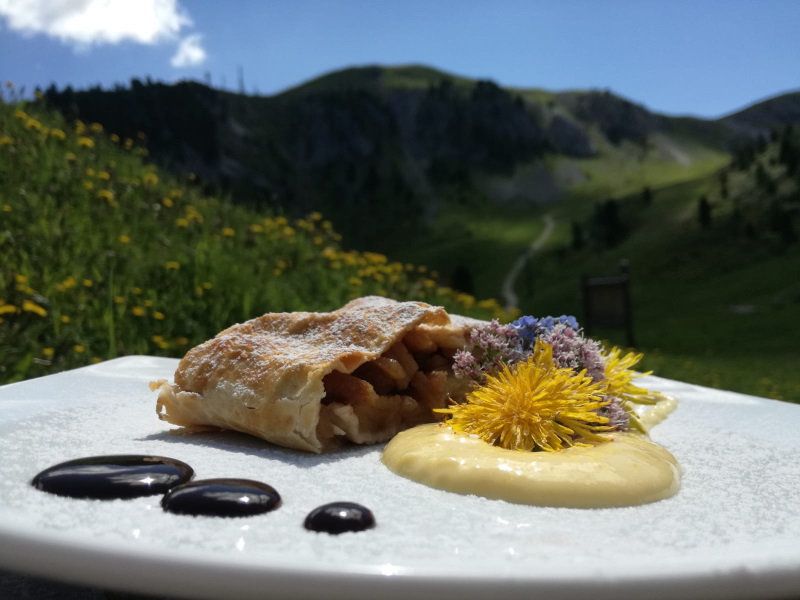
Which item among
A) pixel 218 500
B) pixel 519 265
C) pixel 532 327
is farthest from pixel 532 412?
pixel 519 265

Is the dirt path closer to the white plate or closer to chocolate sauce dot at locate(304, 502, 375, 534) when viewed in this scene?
the white plate

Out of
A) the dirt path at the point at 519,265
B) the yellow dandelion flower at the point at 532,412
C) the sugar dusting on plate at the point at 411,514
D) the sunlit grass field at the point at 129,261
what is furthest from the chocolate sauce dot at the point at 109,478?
the dirt path at the point at 519,265

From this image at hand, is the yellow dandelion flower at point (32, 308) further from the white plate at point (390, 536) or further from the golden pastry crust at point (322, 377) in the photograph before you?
the white plate at point (390, 536)

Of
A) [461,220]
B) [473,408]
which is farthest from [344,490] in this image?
[461,220]

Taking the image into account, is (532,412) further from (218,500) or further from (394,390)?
(218,500)

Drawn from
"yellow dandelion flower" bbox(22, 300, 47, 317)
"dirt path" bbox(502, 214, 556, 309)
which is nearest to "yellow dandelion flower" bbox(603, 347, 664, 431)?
"yellow dandelion flower" bbox(22, 300, 47, 317)
